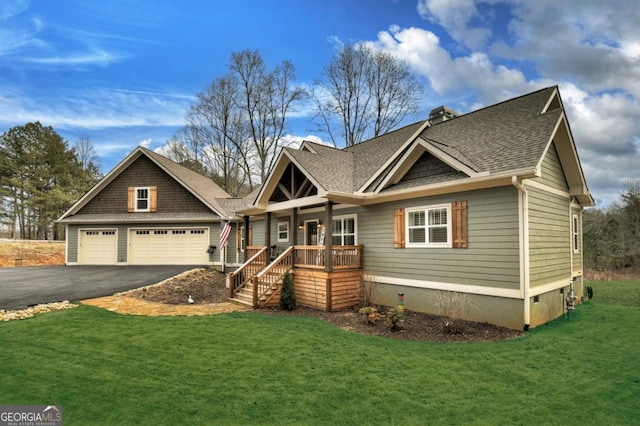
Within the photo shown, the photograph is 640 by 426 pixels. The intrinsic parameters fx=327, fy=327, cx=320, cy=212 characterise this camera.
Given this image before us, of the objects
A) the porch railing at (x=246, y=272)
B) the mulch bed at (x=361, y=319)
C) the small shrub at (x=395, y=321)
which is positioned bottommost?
the mulch bed at (x=361, y=319)

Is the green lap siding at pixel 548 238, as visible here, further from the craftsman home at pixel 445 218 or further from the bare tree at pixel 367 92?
the bare tree at pixel 367 92

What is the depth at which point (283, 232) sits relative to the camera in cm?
1541

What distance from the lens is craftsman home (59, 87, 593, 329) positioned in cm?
761

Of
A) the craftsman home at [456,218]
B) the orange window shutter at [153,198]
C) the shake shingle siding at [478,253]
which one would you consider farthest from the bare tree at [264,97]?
the shake shingle siding at [478,253]

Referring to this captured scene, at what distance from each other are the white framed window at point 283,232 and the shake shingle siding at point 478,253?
20.6ft

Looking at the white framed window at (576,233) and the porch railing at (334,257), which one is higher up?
the white framed window at (576,233)

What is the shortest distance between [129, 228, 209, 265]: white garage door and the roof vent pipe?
13.4 meters

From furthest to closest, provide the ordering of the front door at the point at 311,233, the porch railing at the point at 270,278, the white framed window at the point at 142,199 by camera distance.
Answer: the white framed window at the point at 142,199 → the front door at the point at 311,233 → the porch railing at the point at 270,278

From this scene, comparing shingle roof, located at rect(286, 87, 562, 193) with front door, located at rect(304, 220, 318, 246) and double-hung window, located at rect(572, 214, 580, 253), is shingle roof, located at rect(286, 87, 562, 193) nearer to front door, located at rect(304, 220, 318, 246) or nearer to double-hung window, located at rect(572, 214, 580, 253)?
front door, located at rect(304, 220, 318, 246)

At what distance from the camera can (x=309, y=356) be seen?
Result: 564 cm

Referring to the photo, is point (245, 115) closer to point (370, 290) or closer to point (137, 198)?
point (137, 198)

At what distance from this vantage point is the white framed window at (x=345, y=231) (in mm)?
11420

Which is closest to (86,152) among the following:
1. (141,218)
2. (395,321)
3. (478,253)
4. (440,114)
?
(141,218)

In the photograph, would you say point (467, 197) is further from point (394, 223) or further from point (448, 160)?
point (394, 223)
